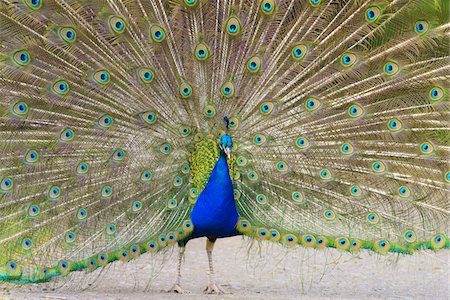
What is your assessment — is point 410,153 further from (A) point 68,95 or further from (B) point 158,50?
(A) point 68,95

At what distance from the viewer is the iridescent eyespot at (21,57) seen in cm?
475

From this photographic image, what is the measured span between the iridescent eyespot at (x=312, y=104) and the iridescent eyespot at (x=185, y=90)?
79 centimetres

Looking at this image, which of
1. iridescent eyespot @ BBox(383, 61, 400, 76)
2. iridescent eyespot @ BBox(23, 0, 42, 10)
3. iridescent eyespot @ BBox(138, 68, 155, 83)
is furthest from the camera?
iridescent eyespot @ BBox(383, 61, 400, 76)

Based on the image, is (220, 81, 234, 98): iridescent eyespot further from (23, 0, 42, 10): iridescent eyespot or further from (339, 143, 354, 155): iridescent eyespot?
(23, 0, 42, 10): iridescent eyespot

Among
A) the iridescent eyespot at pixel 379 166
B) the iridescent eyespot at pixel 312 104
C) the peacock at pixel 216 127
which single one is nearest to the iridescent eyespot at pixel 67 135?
the peacock at pixel 216 127

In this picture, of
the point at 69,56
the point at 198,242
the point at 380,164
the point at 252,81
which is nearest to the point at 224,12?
the point at 252,81

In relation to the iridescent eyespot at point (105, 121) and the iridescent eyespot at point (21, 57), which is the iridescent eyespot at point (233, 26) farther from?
the iridescent eyespot at point (21, 57)

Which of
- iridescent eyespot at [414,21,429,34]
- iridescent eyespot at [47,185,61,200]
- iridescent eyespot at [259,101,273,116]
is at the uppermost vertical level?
iridescent eyespot at [414,21,429,34]

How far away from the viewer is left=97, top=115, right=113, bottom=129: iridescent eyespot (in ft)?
15.8

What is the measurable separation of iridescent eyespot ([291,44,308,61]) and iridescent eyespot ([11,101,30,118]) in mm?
1789

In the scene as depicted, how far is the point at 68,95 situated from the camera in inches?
A: 190

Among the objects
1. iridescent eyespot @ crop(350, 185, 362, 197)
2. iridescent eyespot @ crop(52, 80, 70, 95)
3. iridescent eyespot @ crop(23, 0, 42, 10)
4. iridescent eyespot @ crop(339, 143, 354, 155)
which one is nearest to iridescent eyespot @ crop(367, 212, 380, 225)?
iridescent eyespot @ crop(350, 185, 362, 197)

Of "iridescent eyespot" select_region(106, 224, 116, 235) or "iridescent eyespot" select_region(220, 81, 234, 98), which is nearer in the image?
"iridescent eyespot" select_region(220, 81, 234, 98)

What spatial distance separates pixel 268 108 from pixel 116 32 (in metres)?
1.11
